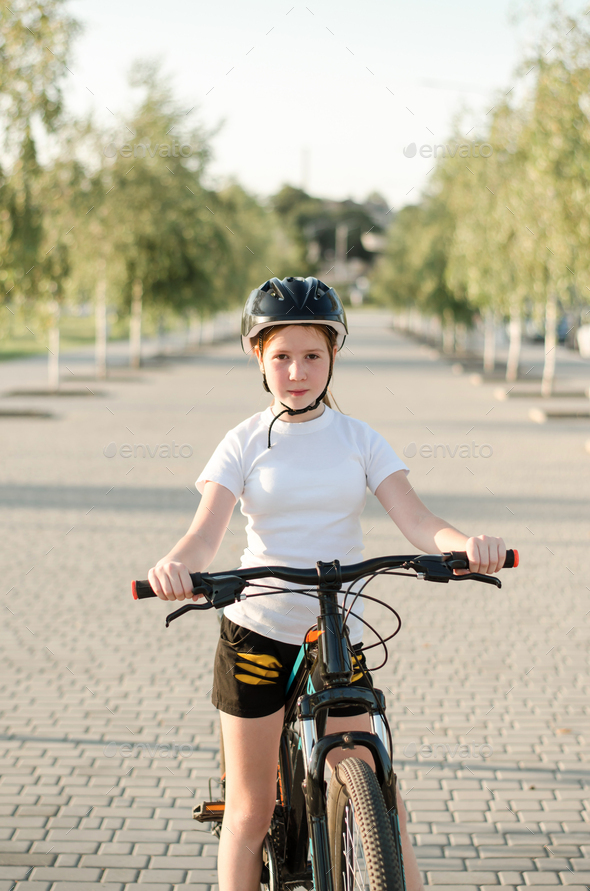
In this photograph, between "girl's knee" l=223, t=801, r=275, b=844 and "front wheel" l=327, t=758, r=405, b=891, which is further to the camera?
"girl's knee" l=223, t=801, r=275, b=844

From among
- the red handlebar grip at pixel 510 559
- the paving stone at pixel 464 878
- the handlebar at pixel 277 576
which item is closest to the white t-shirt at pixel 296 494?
the handlebar at pixel 277 576

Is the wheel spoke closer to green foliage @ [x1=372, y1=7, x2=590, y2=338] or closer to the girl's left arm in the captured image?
the girl's left arm

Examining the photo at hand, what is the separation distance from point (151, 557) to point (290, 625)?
5.73 m

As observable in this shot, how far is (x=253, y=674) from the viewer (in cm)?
240

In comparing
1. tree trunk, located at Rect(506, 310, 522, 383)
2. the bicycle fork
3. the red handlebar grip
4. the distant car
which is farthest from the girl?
the distant car

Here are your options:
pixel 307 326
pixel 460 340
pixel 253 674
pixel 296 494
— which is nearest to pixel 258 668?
pixel 253 674

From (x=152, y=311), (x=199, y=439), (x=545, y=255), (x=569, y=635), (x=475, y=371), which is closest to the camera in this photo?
(x=569, y=635)

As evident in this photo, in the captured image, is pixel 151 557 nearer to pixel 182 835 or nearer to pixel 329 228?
pixel 182 835

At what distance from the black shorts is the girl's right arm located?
0.23m

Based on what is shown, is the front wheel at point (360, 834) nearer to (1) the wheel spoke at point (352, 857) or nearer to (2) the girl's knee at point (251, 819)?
(1) the wheel spoke at point (352, 857)

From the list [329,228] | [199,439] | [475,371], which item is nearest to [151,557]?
[199,439]

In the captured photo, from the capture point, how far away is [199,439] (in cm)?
1503

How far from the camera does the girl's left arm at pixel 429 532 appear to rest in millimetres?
2195

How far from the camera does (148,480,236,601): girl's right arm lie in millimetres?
2119
